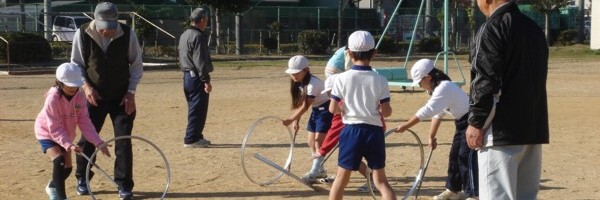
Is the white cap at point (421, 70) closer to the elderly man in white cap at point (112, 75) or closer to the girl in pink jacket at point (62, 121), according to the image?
the elderly man in white cap at point (112, 75)

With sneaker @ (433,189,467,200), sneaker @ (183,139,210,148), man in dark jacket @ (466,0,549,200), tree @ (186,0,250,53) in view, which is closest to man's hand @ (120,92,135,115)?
sneaker @ (433,189,467,200)

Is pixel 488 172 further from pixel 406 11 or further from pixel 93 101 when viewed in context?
pixel 406 11

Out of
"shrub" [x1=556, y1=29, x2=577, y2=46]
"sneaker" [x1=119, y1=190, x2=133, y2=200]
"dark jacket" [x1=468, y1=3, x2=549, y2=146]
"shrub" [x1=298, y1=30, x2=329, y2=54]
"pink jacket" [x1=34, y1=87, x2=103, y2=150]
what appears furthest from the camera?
"shrub" [x1=556, y1=29, x2=577, y2=46]

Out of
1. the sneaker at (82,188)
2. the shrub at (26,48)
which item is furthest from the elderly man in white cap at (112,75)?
the shrub at (26,48)

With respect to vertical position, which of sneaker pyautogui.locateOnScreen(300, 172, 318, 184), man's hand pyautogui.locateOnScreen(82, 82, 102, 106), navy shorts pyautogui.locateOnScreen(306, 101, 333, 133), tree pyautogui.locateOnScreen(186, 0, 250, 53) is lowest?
sneaker pyautogui.locateOnScreen(300, 172, 318, 184)

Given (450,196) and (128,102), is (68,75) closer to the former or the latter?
(128,102)

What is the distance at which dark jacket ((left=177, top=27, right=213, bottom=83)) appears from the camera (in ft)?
38.2

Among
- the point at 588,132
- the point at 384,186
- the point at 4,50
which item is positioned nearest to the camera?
the point at 384,186

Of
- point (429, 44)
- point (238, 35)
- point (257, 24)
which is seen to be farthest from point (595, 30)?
point (238, 35)

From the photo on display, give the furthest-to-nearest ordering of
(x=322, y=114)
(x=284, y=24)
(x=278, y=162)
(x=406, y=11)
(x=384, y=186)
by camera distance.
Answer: (x=406, y=11)
(x=284, y=24)
(x=278, y=162)
(x=322, y=114)
(x=384, y=186)

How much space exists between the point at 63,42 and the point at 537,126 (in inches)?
1240

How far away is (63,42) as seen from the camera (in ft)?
115

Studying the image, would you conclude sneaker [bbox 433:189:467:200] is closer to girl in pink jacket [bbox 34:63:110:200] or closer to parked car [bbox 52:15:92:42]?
girl in pink jacket [bbox 34:63:110:200]

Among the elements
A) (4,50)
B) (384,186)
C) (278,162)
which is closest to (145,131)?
(278,162)
